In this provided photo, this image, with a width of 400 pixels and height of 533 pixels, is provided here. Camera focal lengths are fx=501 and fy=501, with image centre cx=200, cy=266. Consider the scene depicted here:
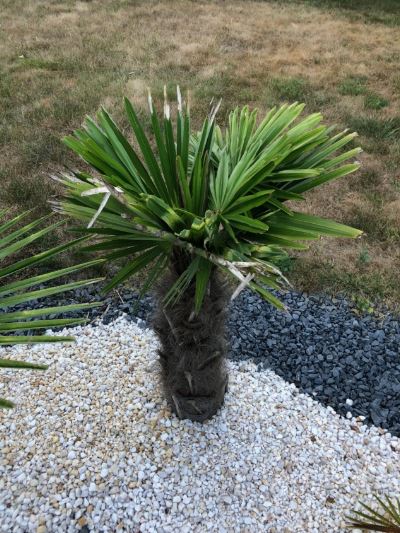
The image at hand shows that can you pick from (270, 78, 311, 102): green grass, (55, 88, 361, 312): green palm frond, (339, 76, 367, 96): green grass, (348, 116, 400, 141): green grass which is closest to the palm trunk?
(55, 88, 361, 312): green palm frond

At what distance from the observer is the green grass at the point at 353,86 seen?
7402mm

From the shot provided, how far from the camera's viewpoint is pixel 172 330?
230cm

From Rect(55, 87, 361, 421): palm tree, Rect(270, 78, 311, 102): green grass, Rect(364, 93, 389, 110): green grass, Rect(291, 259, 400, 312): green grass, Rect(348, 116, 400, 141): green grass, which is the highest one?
Rect(55, 87, 361, 421): palm tree

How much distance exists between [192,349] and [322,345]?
5.04ft

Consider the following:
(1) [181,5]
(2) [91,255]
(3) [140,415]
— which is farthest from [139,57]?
(3) [140,415]

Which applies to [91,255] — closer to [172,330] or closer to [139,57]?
[172,330]

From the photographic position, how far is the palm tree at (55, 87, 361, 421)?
1.80 meters

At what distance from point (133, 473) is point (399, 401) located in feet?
5.71

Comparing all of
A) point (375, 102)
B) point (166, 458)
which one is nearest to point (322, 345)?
point (166, 458)

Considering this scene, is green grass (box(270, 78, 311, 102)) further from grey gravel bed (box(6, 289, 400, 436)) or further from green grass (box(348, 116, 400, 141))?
grey gravel bed (box(6, 289, 400, 436))

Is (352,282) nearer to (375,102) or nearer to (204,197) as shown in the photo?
(204,197)

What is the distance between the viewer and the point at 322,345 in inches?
142

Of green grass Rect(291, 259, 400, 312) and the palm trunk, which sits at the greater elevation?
the palm trunk

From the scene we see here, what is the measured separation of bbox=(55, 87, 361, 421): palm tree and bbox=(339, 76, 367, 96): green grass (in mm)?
5812
